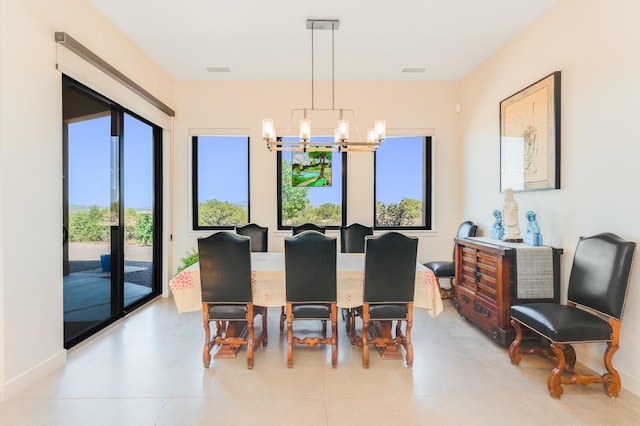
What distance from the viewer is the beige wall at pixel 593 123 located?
229cm

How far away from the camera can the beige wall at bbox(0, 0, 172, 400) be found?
2189 mm

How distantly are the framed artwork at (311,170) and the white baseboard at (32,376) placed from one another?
325cm

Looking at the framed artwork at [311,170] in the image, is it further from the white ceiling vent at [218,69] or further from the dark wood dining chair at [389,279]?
the dark wood dining chair at [389,279]

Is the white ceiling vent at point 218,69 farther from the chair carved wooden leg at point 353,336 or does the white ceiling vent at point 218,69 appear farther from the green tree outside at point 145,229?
the chair carved wooden leg at point 353,336

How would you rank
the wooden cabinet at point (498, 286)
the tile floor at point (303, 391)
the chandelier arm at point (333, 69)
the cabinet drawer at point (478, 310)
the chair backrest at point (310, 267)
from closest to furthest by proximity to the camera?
the tile floor at point (303, 391) < the chair backrest at point (310, 267) < the wooden cabinet at point (498, 286) < the cabinet drawer at point (478, 310) < the chandelier arm at point (333, 69)

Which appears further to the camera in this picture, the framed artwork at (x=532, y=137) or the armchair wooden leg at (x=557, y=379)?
the framed artwork at (x=532, y=137)

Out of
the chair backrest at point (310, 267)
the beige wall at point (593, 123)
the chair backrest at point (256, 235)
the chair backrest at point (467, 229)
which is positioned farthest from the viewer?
the chair backrest at point (467, 229)

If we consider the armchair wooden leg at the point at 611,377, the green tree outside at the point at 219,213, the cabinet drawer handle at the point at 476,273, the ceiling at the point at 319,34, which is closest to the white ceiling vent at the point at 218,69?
the ceiling at the point at 319,34

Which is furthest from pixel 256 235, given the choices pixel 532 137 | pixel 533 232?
pixel 532 137

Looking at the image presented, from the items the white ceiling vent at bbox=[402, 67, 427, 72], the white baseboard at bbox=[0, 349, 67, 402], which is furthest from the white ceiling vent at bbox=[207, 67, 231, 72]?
the white baseboard at bbox=[0, 349, 67, 402]

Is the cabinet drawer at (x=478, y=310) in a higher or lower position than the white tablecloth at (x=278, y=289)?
lower

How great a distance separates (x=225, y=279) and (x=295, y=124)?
2883 millimetres

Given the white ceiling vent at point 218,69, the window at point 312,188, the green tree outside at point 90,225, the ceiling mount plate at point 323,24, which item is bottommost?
the green tree outside at point 90,225

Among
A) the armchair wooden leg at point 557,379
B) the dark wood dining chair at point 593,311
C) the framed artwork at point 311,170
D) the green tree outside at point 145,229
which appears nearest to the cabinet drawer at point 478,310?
the dark wood dining chair at point 593,311
